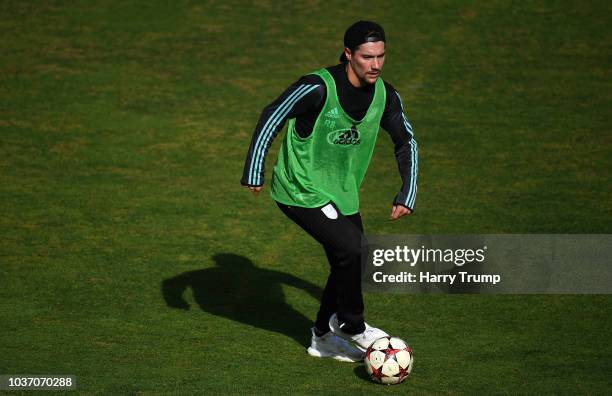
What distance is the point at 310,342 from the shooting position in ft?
32.1

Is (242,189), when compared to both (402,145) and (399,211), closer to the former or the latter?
(402,145)

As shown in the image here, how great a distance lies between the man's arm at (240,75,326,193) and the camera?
869 centimetres

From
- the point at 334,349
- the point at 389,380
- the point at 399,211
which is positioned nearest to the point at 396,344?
the point at 389,380

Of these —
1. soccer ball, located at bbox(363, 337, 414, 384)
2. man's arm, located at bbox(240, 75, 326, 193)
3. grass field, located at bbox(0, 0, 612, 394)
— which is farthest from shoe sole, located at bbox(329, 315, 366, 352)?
man's arm, located at bbox(240, 75, 326, 193)

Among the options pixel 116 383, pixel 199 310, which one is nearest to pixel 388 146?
pixel 199 310

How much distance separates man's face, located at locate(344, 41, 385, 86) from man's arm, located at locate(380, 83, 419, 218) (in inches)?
15.9

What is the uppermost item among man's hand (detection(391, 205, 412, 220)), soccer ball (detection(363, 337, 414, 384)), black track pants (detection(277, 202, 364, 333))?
man's hand (detection(391, 205, 412, 220))

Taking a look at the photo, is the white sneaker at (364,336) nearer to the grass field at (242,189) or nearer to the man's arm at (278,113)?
the grass field at (242,189)

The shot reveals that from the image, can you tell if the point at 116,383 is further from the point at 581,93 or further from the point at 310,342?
the point at 581,93

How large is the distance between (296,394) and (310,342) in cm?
136

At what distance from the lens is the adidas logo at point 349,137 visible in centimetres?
888

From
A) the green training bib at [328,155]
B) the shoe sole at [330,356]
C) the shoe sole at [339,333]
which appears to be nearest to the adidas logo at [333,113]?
the green training bib at [328,155]

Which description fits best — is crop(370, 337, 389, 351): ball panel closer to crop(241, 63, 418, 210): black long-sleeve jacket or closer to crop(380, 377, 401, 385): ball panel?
crop(380, 377, 401, 385): ball panel

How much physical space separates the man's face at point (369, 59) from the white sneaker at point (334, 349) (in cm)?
211
